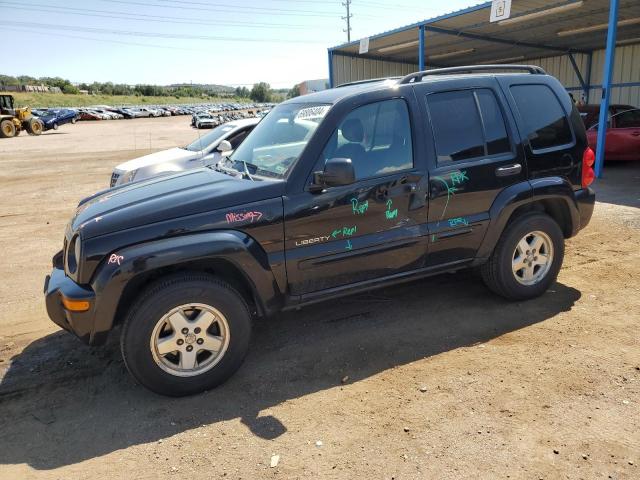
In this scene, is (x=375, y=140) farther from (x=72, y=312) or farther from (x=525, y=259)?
(x=72, y=312)

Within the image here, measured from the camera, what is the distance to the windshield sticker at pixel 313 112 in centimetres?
375

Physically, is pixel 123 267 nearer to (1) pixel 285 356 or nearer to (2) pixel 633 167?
(1) pixel 285 356

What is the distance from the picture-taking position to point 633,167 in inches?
501

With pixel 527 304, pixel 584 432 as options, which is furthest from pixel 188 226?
pixel 527 304

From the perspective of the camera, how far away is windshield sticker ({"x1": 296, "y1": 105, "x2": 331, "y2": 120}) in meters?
3.75

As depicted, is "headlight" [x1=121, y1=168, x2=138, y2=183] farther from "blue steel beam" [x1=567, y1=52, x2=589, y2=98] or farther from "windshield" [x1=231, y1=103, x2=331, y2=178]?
"blue steel beam" [x1=567, y1=52, x2=589, y2=98]

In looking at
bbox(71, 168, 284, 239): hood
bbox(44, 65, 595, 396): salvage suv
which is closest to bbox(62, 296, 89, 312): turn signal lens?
bbox(44, 65, 595, 396): salvage suv

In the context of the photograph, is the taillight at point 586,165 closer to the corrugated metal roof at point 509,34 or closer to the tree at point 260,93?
the corrugated metal roof at point 509,34

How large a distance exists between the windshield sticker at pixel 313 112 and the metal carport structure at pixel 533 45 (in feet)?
31.6

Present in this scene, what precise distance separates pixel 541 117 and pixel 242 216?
2.88m

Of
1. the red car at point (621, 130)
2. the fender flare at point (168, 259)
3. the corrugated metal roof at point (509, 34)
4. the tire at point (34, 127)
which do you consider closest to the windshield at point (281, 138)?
the fender flare at point (168, 259)

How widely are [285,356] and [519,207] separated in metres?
2.40

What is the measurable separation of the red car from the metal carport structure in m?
0.56

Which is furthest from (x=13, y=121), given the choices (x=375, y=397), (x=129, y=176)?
(x=375, y=397)
